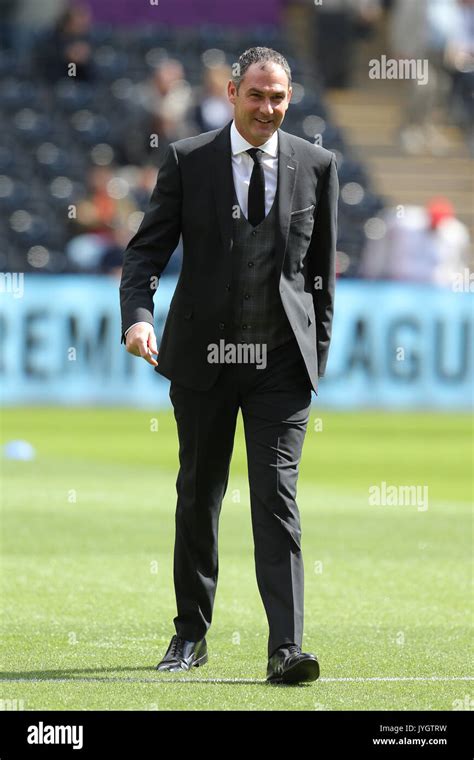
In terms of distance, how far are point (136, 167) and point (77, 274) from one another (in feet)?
13.4

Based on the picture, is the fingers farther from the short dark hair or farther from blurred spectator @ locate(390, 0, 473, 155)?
blurred spectator @ locate(390, 0, 473, 155)

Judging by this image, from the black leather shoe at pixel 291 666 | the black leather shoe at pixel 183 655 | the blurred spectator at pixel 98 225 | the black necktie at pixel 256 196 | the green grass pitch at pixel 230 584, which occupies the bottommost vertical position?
the green grass pitch at pixel 230 584

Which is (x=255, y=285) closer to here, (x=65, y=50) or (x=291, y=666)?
(x=291, y=666)

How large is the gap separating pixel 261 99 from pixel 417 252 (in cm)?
1648

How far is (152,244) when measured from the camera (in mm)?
7293

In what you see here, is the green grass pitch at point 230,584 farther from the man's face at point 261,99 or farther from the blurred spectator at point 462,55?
the blurred spectator at point 462,55

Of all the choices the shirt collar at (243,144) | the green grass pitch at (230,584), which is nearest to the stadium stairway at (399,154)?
the green grass pitch at (230,584)

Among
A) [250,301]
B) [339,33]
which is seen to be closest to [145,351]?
[250,301]

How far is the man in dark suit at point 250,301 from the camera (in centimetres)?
710

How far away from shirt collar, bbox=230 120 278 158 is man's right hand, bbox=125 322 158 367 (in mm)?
810

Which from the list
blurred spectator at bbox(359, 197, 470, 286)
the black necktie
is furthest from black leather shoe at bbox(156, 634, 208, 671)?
blurred spectator at bbox(359, 197, 470, 286)

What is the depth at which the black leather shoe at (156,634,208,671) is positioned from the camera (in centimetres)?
736

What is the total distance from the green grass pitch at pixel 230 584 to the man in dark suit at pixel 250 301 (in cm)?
44

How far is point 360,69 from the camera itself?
3372 centimetres
